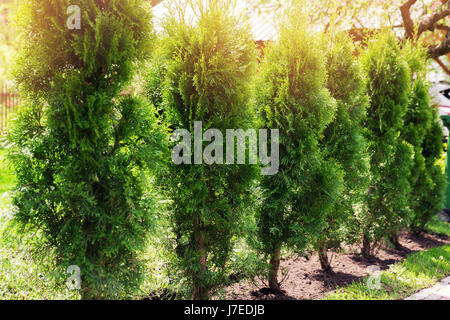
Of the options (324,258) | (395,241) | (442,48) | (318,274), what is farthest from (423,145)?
(318,274)

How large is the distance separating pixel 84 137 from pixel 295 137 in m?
2.34

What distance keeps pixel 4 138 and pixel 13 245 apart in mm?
913

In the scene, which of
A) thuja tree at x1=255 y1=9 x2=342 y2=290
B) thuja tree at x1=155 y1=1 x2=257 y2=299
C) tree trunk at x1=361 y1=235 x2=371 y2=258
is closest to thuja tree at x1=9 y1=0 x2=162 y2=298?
thuja tree at x1=155 y1=1 x2=257 y2=299

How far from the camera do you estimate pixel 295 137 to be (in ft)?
14.4

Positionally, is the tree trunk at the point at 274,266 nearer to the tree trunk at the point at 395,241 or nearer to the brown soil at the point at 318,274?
the brown soil at the point at 318,274

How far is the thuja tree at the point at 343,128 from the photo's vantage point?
5.09 metres

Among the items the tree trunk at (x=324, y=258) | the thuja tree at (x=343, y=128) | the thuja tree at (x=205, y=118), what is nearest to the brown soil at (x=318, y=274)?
the tree trunk at (x=324, y=258)

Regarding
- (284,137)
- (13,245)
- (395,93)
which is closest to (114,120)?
(13,245)

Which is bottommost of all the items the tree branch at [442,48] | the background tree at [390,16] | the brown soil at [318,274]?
the brown soil at [318,274]

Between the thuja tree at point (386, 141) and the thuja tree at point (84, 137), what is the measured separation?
13.3 feet

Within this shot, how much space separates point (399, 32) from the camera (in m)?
9.03

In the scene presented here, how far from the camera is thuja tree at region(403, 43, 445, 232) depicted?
22.1 ft

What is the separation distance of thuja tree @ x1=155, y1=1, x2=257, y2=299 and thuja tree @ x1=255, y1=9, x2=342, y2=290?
68cm

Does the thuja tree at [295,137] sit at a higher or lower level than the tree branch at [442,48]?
lower
